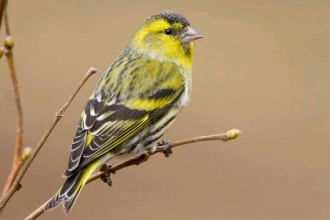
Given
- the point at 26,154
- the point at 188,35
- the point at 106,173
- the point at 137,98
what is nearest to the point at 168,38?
the point at 188,35

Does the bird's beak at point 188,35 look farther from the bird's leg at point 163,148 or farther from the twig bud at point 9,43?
the twig bud at point 9,43

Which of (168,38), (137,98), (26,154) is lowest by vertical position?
(137,98)

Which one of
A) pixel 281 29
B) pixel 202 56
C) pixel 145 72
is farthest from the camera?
pixel 281 29

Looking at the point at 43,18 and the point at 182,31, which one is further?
the point at 43,18

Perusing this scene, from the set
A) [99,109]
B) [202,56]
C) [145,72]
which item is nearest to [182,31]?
[145,72]

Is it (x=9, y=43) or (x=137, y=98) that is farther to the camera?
(x=137, y=98)

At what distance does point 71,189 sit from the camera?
316cm

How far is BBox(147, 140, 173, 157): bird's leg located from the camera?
142 inches

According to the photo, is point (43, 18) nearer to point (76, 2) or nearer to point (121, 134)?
point (76, 2)

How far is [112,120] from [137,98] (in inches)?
8.0

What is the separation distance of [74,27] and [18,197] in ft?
12.1

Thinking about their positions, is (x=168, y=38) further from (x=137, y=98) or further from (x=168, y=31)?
(x=137, y=98)

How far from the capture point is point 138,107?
3.87 meters

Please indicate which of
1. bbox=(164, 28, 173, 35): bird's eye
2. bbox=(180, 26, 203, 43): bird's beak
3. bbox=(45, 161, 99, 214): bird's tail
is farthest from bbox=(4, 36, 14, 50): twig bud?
bbox=(164, 28, 173, 35): bird's eye
